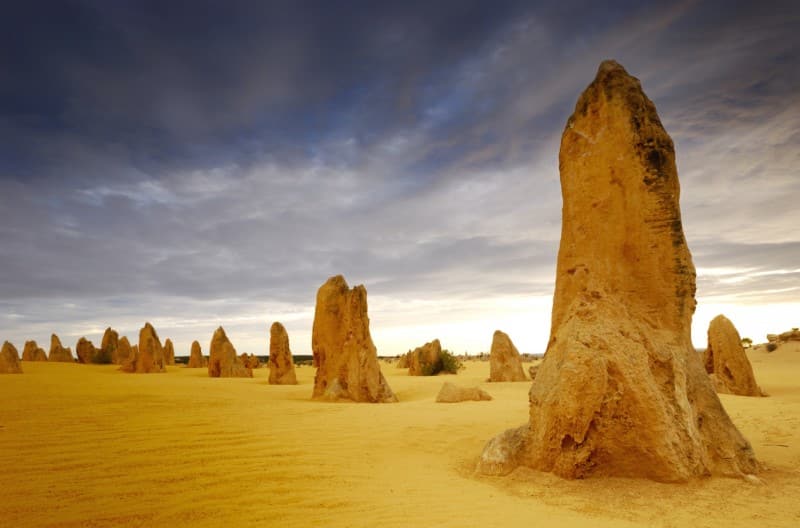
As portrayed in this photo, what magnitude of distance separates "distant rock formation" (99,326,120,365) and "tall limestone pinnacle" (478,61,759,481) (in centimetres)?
3876

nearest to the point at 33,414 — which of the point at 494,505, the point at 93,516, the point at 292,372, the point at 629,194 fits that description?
the point at 93,516

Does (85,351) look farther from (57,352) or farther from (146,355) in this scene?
(146,355)

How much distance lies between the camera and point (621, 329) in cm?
553

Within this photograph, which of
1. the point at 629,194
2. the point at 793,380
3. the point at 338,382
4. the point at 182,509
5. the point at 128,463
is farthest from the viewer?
the point at 793,380

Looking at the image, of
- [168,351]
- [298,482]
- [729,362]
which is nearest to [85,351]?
[168,351]

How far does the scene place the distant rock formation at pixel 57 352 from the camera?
3694cm

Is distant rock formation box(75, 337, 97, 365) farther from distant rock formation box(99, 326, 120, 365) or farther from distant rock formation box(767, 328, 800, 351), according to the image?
distant rock formation box(767, 328, 800, 351)

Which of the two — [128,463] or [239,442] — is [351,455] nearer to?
[239,442]

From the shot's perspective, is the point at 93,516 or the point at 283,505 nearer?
the point at 93,516

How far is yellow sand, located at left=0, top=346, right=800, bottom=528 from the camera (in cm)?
404

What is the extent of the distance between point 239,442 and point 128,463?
1.40m

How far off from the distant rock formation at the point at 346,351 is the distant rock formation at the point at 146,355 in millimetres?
15909

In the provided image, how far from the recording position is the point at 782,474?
540cm

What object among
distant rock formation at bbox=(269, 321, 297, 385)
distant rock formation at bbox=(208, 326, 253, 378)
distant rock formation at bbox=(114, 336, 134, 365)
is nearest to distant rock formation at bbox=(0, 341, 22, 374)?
distant rock formation at bbox=(208, 326, 253, 378)
